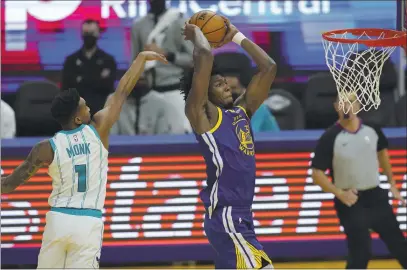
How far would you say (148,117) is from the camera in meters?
12.2

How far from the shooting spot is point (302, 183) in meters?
11.1

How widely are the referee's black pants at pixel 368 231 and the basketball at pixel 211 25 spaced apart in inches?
110

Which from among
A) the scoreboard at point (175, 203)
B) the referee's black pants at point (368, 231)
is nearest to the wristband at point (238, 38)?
the referee's black pants at point (368, 231)

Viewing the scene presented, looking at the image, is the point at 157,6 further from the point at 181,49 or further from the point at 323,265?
the point at 323,265

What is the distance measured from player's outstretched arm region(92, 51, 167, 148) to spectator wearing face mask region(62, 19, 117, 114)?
4.20m

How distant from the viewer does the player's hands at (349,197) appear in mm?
9688

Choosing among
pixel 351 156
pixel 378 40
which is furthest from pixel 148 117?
pixel 378 40

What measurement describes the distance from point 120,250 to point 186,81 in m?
3.61

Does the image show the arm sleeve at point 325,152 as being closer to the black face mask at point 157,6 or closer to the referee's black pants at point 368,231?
the referee's black pants at point 368,231

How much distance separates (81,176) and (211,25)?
156 centimetres

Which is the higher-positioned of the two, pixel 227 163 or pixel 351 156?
pixel 227 163

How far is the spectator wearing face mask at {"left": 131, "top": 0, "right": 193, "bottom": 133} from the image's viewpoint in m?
12.1

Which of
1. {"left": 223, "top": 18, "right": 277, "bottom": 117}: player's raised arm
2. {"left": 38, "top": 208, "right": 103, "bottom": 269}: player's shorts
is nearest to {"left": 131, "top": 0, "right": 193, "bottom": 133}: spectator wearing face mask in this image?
{"left": 223, "top": 18, "right": 277, "bottom": 117}: player's raised arm

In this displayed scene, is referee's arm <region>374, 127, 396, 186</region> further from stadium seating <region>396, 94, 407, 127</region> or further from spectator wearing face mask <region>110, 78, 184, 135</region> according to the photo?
spectator wearing face mask <region>110, 78, 184, 135</region>
